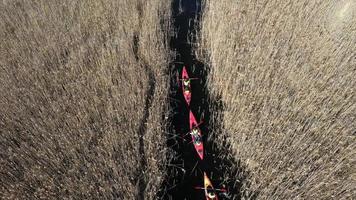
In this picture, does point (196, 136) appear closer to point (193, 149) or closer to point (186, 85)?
point (193, 149)

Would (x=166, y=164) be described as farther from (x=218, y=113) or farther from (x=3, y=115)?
(x=3, y=115)

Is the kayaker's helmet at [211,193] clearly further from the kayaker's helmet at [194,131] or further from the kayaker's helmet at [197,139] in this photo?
the kayaker's helmet at [194,131]

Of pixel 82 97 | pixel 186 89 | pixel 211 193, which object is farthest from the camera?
pixel 186 89

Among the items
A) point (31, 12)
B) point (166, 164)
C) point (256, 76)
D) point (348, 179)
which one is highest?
point (31, 12)

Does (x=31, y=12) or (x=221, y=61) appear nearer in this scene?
(x=221, y=61)

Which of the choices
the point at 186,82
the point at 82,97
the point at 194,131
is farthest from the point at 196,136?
the point at 82,97

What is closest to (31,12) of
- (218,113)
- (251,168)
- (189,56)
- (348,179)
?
(189,56)

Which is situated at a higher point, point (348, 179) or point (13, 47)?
point (13, 47)
